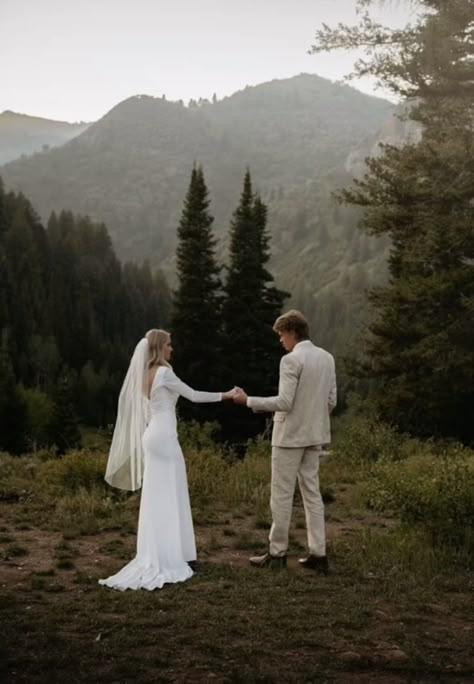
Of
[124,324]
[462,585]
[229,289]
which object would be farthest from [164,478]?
[124,324]

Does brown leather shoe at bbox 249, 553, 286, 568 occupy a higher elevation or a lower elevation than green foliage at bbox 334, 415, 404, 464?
higher

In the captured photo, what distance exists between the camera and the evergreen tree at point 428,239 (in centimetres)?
1653

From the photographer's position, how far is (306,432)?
691cm

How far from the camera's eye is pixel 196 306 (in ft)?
167

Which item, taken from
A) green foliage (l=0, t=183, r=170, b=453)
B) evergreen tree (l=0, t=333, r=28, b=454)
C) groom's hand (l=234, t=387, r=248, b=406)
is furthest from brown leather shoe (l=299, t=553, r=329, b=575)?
green foliage (l=0, t=183, r=170, b=453)

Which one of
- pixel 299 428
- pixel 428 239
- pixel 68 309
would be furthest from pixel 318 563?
pixel 68 309

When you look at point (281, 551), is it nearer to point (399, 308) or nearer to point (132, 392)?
point (132, 392)

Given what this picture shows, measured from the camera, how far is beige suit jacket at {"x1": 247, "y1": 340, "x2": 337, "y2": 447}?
688cm

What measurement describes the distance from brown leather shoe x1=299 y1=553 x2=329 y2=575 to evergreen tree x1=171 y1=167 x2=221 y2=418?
1673 inches

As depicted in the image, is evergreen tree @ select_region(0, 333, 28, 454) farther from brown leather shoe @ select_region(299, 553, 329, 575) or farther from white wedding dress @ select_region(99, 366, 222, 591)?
brown leather shoe @ select_region(299, 553, 329, 575)

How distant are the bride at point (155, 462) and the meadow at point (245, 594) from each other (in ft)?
1.12

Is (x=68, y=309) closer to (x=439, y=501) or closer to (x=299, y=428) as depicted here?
(x=439, y=501)

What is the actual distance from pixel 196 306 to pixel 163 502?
44123mm

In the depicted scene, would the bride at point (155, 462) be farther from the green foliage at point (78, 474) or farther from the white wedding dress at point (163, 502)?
the green foliage at point (78, 474)
